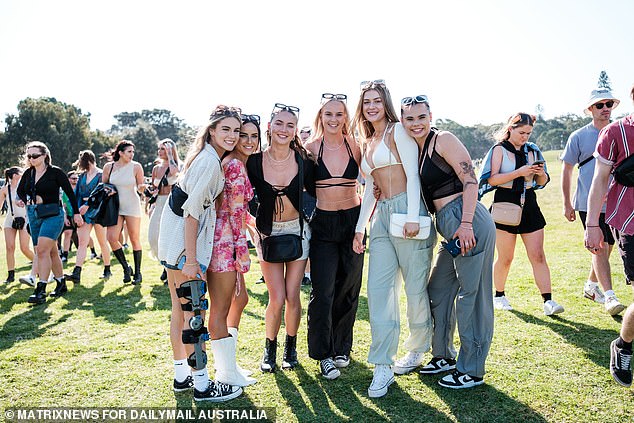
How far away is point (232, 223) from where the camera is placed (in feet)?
13.2

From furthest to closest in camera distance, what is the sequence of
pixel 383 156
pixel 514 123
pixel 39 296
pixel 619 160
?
pixel 39 296 < pixel 514 123 < pixel 383 156 < pixel 619 160

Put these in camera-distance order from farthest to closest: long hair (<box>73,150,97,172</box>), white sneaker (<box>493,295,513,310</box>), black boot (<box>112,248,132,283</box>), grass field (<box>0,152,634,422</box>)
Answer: long hair (<box>73,150,97,172</box>) < black boot (<box>112,248,132,283</box>) < white sneaker (<box>493,295,513,310</box>) < grass field (<box>0,152,634,422</box>)

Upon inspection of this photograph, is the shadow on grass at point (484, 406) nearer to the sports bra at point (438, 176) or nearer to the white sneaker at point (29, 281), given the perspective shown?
the sports bra at point (438, 176)

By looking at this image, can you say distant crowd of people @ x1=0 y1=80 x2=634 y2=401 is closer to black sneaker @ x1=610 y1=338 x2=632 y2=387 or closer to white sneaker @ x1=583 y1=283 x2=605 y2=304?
black sneaker @ x1=610 y1=338 x2=632 y2=387

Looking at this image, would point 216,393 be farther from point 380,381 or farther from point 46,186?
point 46,186

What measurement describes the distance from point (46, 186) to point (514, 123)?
6330 millimetres

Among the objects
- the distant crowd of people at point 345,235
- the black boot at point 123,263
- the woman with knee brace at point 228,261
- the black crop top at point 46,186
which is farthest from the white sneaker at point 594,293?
the black crop top at point 46,186

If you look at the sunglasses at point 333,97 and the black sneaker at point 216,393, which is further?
the sunglasses at point 333,97

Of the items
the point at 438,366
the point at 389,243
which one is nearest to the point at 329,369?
the point at 438,366

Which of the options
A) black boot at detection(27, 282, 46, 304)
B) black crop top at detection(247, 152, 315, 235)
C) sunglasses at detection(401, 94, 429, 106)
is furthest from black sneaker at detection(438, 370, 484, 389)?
black boot at detection(27, 282, 46, 304)

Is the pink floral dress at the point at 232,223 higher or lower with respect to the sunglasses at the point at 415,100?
lower

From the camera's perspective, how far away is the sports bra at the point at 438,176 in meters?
3.99

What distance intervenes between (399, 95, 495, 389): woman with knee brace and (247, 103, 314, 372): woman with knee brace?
962 millimetres

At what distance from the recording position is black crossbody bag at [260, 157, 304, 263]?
4270 mm
